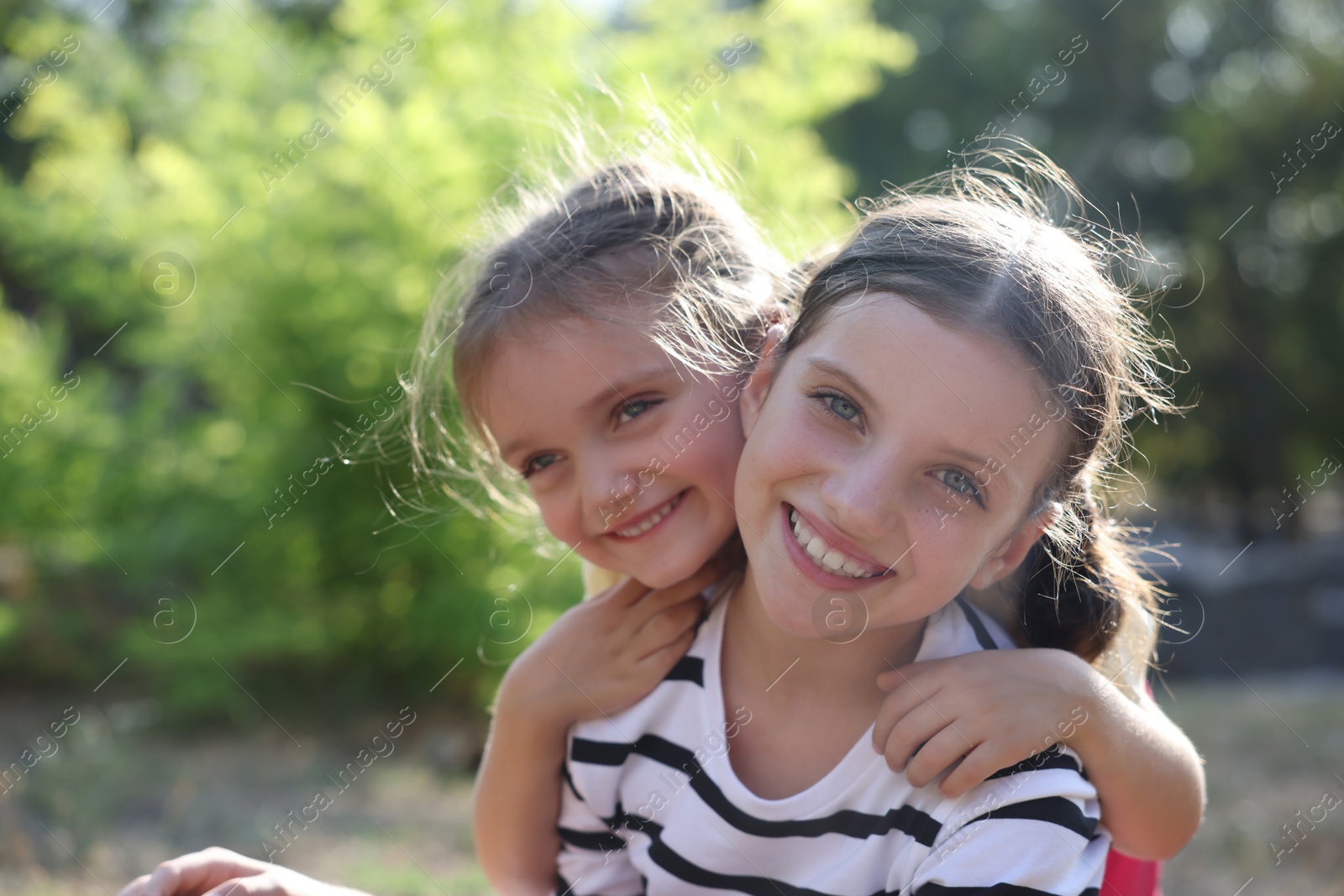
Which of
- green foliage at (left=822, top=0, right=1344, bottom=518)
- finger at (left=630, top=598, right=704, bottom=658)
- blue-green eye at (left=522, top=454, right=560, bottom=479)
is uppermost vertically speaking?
blue-green eye at (left=522, top=454, right=560, bottom=479)

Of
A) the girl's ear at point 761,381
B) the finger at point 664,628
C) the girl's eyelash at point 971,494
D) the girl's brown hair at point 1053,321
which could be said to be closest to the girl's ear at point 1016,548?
the girl's brown hair at point 1053,321

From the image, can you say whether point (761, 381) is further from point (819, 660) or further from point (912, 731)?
point (912, 731)

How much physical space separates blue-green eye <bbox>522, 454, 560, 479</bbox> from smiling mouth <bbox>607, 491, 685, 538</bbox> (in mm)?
170

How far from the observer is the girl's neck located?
62.5 inches

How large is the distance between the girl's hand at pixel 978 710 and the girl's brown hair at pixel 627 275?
0.58m

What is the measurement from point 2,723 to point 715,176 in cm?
519

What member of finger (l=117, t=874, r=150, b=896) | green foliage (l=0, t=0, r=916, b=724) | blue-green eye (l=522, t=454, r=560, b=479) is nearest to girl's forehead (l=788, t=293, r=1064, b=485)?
blue-green eye (l=522, t=454, r=560, b=479)

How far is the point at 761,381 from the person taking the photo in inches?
63.4

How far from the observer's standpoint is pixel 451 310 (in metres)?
2.01

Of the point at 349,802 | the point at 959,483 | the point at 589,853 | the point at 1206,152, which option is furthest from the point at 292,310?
the point at 1206,152

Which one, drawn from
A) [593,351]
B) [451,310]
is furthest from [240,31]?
[593,351]

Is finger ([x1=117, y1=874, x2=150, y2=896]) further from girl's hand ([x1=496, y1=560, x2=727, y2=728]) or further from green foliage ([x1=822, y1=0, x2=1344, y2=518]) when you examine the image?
green foliage ([x1=822, y1=0, x2=1344, y2=518])

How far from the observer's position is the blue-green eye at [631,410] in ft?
5.53

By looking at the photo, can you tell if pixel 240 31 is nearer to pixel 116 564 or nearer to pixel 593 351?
pixel 116 564
